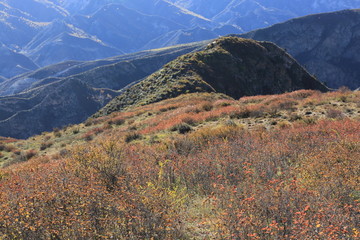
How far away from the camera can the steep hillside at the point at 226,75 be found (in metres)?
35.0

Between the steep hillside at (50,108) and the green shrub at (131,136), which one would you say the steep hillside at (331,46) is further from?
the green shrub at (131,136)

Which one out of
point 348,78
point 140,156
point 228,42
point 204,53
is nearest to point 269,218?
point 140,156

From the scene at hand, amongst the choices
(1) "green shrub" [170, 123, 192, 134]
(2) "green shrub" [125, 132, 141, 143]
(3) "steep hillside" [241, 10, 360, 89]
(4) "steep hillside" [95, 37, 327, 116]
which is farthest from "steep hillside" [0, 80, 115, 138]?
(3) "steep hillside" [241, 10, 360, 89]

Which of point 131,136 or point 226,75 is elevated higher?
point 226,75

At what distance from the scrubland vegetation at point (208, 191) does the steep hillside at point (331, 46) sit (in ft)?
607

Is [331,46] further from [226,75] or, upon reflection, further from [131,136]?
[131,136]

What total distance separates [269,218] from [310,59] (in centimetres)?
20727

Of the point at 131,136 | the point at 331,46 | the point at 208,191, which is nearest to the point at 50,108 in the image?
the point at 131,136

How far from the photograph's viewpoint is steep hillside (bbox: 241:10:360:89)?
172 metres

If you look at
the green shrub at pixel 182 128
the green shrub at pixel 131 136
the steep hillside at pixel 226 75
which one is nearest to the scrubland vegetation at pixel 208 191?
the green shrub at pixel 182 128

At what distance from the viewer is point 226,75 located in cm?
4069

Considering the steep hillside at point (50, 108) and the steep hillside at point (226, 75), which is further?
the steep hillside at point (50, 108)

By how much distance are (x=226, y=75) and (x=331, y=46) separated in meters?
178

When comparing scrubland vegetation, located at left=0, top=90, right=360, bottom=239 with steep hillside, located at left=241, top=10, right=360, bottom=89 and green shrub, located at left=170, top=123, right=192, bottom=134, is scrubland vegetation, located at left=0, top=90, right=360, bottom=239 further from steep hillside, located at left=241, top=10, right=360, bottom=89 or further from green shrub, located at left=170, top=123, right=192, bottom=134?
steep hillside, located at left=241, top=10, right=360, bottom=89
